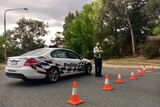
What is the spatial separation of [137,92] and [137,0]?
35697 mm

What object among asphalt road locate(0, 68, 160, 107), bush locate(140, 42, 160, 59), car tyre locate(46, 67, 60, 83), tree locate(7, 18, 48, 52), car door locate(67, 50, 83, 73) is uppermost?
tree locate(7, 18, 48, 52)

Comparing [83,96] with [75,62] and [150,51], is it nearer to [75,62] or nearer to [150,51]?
[75,62]

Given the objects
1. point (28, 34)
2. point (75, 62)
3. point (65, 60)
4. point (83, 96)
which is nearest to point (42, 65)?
point (65, 60)

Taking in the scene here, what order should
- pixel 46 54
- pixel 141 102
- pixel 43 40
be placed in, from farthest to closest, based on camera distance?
pixel 43 40, pixel 46 54, pixel 141 102

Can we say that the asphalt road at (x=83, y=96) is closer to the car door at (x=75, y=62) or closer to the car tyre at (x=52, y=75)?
the car tyre at (x=52, y=75)

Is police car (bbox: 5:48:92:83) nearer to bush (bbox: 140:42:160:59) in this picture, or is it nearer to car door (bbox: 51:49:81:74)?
car door (bbox: 51:49:81:74)

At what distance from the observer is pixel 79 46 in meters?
52.3

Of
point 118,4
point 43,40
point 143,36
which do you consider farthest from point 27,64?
point 43,40

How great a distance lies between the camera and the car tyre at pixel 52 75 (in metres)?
10.3

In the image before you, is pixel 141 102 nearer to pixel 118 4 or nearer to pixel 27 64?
pixel 27 64

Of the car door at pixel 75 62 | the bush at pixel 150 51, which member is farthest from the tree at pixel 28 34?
the car door at pixel 75 62

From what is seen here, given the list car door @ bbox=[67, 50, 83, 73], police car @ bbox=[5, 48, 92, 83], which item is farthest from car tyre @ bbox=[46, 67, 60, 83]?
car door @ bbox=[67, 50, 83, 73]

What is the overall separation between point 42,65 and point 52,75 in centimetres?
75

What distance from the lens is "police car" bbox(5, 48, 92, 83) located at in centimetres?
980
